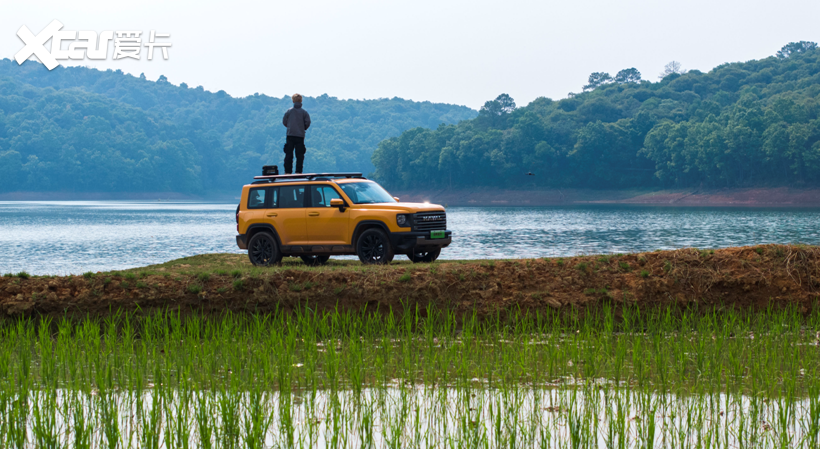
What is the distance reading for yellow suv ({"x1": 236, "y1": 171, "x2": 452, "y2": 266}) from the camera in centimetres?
1606

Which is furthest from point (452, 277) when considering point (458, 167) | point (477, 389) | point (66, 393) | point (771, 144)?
point (458, 167)

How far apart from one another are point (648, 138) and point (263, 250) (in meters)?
122

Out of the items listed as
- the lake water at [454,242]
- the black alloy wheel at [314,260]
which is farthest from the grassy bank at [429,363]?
the lake water at [454,242]

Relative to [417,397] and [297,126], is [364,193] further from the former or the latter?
[417,397]

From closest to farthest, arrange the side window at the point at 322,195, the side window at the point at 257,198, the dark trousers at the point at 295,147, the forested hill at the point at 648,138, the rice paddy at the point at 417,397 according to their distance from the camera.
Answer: the rice paddy at the point at 417,397, the side window at the point at 322,195, the side window at the point at 257,198, the dark trousers at the point at 295,147, the forested hill at the point at 648,138

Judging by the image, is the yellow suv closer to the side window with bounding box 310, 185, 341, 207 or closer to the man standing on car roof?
the side window with bounding box 310, 185, 341, 207

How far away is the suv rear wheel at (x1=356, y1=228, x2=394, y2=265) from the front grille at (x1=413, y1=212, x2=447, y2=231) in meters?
0.80

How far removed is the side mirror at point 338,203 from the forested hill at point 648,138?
98.3 metres

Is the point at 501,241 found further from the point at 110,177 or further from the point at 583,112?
the point at 110,177

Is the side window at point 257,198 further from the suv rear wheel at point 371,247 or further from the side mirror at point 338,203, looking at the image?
the suv rear wheel at point 371,247

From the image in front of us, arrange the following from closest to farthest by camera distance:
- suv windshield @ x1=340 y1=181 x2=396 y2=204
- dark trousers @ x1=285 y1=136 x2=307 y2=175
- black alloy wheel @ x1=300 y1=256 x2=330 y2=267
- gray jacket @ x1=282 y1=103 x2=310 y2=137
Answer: suv windshield @ x1=340 y1=181 x2=396 y2=204 < black alloy wheel @ x1=300 y1=256 x2=330 y2=267 < gray jacket @ x1=282 y1=103 x2=310 y2=137 < dark trousers @ x1=285 y1=136 x2=307 y2=175

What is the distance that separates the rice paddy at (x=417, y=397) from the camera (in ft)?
22.0

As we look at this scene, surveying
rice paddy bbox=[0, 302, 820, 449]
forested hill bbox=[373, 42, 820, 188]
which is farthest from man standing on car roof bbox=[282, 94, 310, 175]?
forested hill bbox=[373, 42, 820, 188]

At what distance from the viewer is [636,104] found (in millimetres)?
163125
